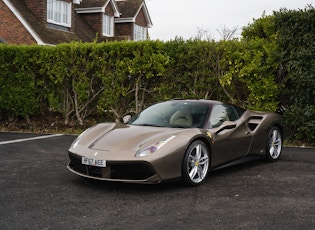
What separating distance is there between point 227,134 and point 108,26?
26606mm

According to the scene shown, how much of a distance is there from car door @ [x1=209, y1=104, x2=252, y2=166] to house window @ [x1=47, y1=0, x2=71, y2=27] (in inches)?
790

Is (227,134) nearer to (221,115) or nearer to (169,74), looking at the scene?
(221,115)

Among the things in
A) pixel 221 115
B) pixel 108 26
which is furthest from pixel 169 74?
pixel 108 26

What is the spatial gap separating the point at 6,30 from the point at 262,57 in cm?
1671

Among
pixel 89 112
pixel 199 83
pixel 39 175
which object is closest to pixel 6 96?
pixel 89 112

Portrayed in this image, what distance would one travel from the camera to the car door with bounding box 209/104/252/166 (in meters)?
6.54

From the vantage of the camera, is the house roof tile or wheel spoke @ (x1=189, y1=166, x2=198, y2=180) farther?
the house roof tile

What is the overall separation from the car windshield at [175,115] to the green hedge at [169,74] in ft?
13.4

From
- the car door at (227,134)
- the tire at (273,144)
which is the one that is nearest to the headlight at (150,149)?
the car door at (227,134)

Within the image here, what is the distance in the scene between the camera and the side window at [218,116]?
22.1 ft

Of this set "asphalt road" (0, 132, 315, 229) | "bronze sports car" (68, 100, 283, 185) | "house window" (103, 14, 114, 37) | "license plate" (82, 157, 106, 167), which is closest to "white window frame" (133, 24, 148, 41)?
"house window" (103, 14, 114, 37)

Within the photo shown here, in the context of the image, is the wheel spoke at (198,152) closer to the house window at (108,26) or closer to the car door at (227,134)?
the car door at (227,134)

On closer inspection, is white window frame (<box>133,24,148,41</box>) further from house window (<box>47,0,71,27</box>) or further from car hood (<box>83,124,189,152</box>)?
car hood (<box>83,124,189,152</box>)

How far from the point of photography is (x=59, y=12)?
26.4 meters
